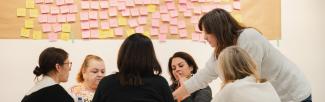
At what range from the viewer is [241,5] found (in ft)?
15.1

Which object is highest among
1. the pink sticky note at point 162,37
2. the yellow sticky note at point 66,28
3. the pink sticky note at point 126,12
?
the pink sticky note at point 126,12

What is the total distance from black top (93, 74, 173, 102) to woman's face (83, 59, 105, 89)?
1.41 meters

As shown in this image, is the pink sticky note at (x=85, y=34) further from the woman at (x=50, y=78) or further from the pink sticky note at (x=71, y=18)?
the woman at (x=50, y=78)

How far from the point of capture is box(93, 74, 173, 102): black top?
2215 mm

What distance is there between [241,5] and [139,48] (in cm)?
257

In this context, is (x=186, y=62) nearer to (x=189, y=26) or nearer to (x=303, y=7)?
(x=189, y=26)

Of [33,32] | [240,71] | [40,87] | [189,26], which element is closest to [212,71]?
[240,71]

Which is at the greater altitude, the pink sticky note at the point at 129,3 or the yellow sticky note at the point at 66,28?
the pink sticky note at the point at 129,3

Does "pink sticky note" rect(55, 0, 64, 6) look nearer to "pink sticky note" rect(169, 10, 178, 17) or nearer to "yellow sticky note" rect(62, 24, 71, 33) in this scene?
"yellow sticky note" rect(62, 24, 71, 33)

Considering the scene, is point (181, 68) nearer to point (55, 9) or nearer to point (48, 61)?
point (55, 9)

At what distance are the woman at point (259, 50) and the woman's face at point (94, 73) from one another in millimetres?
1295

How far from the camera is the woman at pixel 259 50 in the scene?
2.45 m

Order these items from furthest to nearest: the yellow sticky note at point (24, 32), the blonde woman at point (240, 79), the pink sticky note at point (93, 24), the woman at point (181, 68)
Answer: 1. the pink sticky note at point (93, 24)
2. the yellow sticky note at point (24, 32)
3. the woman at point (181, 68)
4. the blonde woman at point (240, 79)

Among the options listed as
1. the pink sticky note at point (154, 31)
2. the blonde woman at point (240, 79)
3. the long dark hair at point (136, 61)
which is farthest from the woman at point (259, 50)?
the pink sticky note at point (154, 31)
